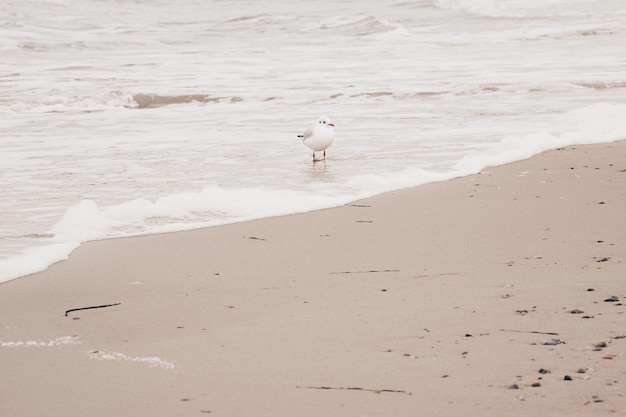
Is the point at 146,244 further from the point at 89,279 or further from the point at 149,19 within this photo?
the point at 149,19

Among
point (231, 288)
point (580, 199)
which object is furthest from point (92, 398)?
point (580, 199)

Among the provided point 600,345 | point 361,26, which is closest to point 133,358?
point 600,345

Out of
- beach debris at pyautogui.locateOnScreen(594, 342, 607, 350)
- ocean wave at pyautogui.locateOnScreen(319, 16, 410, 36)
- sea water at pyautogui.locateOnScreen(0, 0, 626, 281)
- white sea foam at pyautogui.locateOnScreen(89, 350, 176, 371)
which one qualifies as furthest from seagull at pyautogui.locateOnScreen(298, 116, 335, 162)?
ocean wave at pyautogui.locateOnScreen(319, 16, 410, 36)

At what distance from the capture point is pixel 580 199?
5.72 metres

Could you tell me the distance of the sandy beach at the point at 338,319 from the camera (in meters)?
2.67

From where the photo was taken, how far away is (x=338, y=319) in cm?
345

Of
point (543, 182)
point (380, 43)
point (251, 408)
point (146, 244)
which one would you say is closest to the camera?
point (251, 408)

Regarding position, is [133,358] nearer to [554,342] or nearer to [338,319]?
[338,319]

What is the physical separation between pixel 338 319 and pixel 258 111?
27.2ft

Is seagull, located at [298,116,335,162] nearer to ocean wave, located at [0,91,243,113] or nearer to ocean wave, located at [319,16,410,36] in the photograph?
ocean wave, located at [0,91,243,113]

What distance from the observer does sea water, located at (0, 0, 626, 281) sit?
621cm

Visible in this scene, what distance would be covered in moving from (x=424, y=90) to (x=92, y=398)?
1060 cm

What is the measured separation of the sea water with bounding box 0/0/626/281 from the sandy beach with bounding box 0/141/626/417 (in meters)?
0.62

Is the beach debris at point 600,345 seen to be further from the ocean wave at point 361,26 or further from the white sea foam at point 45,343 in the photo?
the ocean wave at point 361,26
